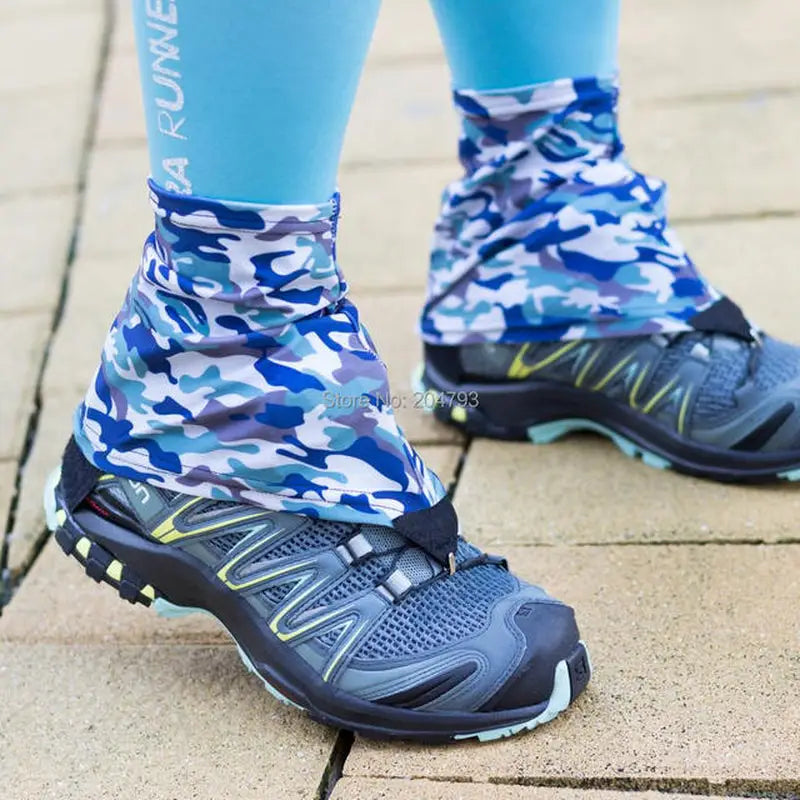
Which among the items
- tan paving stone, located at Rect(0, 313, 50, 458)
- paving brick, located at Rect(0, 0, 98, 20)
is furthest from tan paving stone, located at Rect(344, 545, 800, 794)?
paving brick, located at Rect(0, 0, 98, 20)

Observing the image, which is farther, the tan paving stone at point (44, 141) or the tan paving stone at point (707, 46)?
the tan paving stone at point (707, 46)

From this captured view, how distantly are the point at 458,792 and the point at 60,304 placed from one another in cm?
135

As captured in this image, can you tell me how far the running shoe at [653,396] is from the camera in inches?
56.2

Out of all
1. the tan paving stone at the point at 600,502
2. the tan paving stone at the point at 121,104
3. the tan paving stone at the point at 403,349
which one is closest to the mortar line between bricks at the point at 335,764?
the tan paving stone at the point at 600,502

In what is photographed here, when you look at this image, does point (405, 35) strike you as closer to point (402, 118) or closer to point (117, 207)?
point (402, 118)

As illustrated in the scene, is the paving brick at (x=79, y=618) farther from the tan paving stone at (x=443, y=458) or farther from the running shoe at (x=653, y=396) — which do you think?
the running shoe at (x=653, y=396)

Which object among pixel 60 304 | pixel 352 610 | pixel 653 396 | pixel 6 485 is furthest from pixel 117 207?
pixel 352 610

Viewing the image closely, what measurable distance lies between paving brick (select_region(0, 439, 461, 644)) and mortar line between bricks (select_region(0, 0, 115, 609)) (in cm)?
4

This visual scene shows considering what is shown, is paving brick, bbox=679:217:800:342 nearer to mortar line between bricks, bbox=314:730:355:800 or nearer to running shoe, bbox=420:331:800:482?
running shoe, bbox=420:331:800:482

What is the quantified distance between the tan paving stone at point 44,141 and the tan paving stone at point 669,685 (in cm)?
164

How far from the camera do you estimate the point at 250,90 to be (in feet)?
3.23

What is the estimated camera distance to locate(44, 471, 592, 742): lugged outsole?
108 cm

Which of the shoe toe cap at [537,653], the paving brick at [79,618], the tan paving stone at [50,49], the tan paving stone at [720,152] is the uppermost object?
the shoe toe cap at [537,653]

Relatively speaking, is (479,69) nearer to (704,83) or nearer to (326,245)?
(326,245)
